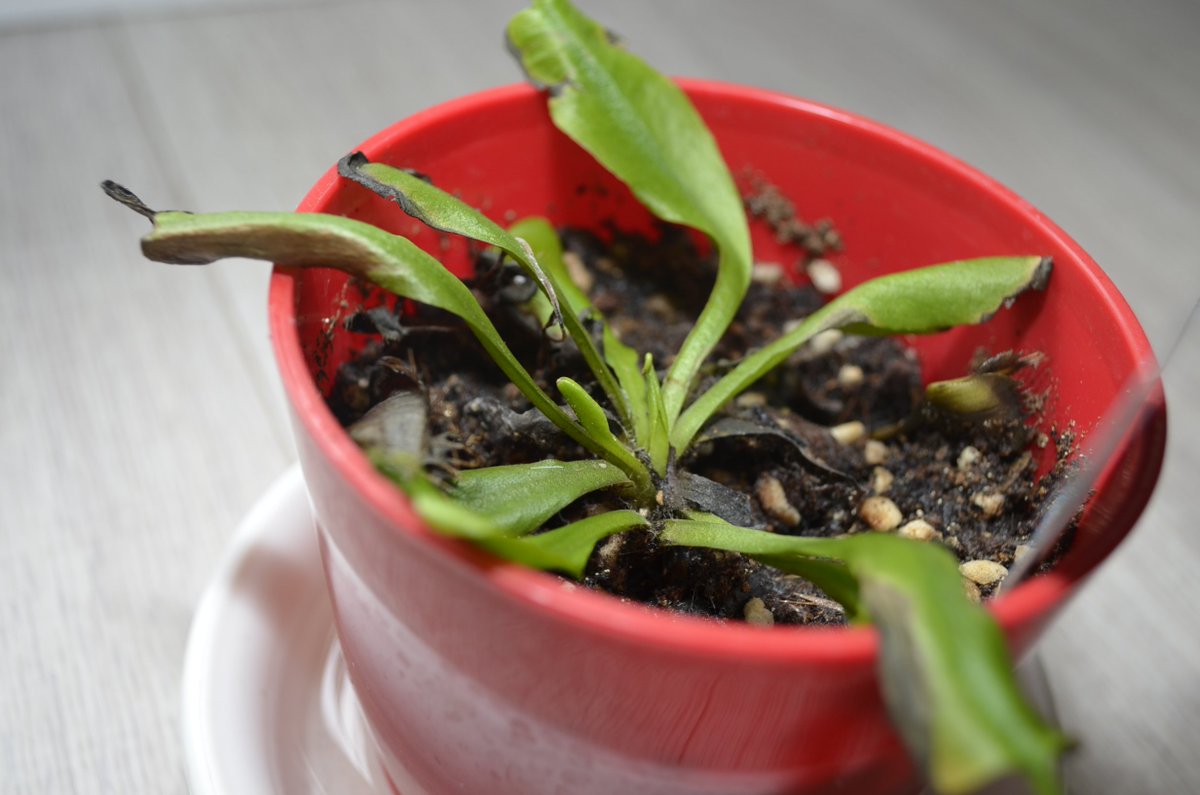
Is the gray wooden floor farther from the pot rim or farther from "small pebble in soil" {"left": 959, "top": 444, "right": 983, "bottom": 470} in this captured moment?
the pot rim

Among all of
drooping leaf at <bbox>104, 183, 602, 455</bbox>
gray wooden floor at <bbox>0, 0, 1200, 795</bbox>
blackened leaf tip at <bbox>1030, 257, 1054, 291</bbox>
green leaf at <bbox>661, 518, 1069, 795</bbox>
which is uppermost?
blackened leaf tip at <bbox>1030, 257, 1054, 291</bbox>

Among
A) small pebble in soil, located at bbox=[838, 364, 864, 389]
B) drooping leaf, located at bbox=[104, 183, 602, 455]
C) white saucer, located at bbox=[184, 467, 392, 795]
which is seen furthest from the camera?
small pebble in soil, located at bbox=[838, 364, 864, 389]

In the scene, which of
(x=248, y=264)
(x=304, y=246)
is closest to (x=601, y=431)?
(x=304, y=246)

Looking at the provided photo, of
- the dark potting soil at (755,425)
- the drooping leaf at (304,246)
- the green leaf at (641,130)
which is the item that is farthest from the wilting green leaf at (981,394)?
the drooping leaf at (304,246)

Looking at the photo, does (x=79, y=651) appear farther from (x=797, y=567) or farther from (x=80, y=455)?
(x=797, y=567)

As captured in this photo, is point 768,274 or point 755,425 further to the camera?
point 768,274

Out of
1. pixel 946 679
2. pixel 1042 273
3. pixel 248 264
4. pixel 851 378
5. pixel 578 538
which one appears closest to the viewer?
pixel 946 679

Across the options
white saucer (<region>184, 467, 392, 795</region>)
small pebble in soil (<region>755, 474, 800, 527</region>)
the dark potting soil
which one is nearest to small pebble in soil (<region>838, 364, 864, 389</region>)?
the dark potting soil

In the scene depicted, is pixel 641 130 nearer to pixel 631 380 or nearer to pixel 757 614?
pixel 631 380

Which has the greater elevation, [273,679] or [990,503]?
[990,503]
